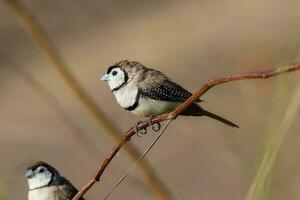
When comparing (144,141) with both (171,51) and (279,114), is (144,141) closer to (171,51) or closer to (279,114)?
(171,51)

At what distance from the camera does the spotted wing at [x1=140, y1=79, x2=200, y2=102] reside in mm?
4875

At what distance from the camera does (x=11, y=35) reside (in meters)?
24.4

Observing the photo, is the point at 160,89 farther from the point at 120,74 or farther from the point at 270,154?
the point at 270,154

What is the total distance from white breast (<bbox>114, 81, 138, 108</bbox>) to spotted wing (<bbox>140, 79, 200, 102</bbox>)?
0.15 feet

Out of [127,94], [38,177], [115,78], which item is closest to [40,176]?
[38,177]

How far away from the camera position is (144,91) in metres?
4.95

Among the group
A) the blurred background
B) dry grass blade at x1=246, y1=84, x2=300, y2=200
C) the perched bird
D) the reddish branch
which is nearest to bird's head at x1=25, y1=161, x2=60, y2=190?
the perched bird

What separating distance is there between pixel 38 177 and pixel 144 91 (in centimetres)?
114

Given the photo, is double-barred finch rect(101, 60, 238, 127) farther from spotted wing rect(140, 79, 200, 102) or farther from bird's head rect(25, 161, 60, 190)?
bird's head rect(25, 161, 60, 190)

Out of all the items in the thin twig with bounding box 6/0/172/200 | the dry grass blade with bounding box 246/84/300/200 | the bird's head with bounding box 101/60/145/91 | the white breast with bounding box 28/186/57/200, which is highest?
the thin twig with bounding box 6/0/172/200

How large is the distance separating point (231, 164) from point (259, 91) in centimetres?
83

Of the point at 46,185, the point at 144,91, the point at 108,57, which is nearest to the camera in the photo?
the point at 144,91

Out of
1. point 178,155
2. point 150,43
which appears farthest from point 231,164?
point 150,43

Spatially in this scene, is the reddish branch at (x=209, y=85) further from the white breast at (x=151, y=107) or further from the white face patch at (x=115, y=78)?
the white face patch at (x=115, y=78)
